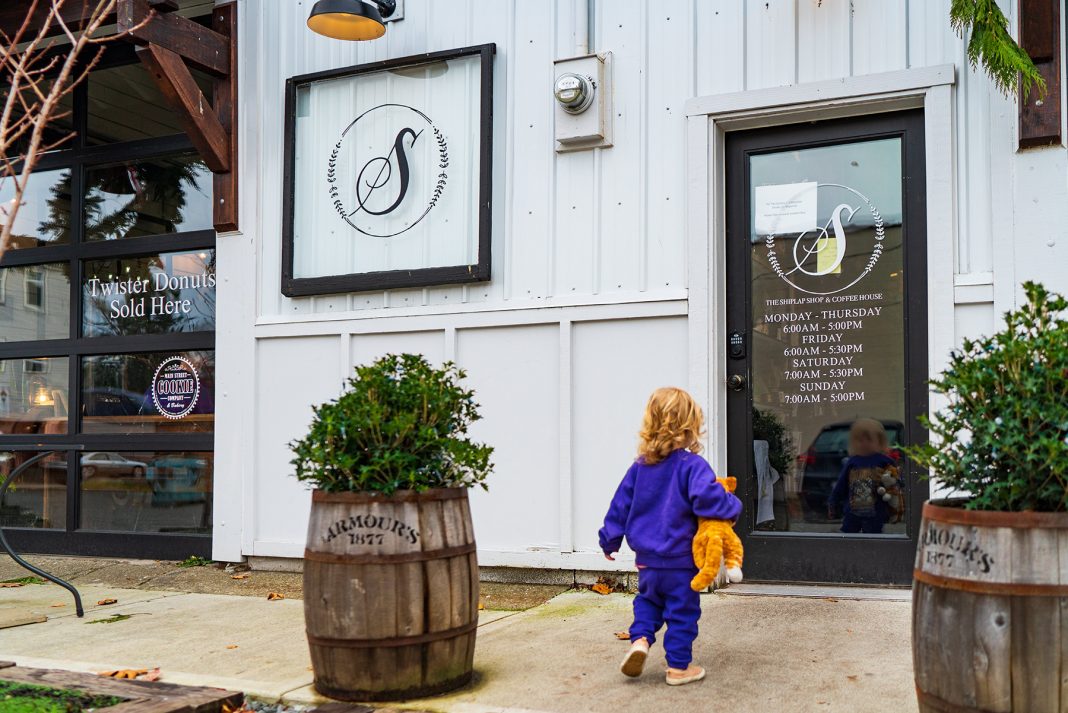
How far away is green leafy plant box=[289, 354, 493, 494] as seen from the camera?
3906mm

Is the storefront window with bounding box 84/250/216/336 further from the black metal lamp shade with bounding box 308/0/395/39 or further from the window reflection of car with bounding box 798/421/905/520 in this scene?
the window reflection of car with bounding box 798/421/905/520

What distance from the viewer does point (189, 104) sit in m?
6.75

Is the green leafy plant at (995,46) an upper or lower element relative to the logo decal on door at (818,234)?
upper

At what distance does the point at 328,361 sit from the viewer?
6770 mm

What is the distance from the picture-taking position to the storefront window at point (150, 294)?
748 cm

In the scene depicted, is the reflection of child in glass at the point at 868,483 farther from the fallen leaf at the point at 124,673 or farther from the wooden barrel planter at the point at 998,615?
the fallen leaf at the point at 124,673

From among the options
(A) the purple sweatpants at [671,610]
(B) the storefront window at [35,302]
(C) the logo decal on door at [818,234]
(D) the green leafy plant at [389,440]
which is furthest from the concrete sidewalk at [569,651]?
(B) the storefront window at [35,302]

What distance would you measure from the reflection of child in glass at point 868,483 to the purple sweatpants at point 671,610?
1.80 metres

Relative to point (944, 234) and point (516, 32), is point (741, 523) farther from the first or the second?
point (516, 32)

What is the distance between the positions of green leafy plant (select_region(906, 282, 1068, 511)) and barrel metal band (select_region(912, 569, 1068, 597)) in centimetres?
24

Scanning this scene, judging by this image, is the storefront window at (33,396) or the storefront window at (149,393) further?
the storefront window at (33,396)

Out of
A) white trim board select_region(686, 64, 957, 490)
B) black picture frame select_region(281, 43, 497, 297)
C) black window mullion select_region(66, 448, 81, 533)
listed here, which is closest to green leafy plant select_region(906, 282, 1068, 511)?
white trim board select_region(686, 64, 957, 490)

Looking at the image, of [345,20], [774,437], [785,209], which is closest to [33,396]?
[345,20]

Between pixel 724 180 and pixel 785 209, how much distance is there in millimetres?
376
